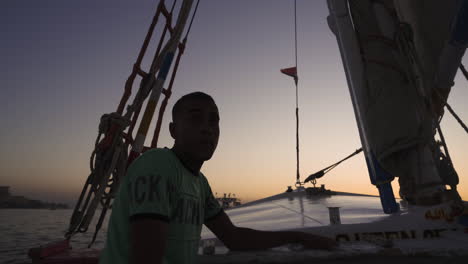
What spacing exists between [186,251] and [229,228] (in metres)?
0.86

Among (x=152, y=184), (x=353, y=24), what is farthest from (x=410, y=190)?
(x=152, y=184)

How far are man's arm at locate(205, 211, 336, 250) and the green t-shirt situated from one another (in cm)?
68

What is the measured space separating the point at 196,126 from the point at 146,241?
67 cm

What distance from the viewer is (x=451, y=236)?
8.96 feet

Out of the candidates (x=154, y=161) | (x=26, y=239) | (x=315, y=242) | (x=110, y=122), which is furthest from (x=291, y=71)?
(x=26, y=239)

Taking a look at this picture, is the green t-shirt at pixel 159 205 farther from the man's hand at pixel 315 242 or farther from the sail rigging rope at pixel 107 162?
the sail rigging rope at pixel 107 162

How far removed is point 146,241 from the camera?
1.04 m

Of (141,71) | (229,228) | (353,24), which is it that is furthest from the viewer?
(141,71)

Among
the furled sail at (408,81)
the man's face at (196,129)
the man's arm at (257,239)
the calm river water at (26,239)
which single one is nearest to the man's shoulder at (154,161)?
the man's face at (196,129)

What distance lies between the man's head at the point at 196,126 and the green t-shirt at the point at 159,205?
12cm

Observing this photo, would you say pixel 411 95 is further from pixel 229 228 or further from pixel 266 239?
pixel 229 228

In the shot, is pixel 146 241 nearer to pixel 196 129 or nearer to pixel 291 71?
pixel 196 129

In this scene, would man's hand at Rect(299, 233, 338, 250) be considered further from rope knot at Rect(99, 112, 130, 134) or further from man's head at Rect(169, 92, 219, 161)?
rope knot at Rect(99, 112, 130, 134)

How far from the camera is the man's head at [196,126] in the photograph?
4.84 feet
